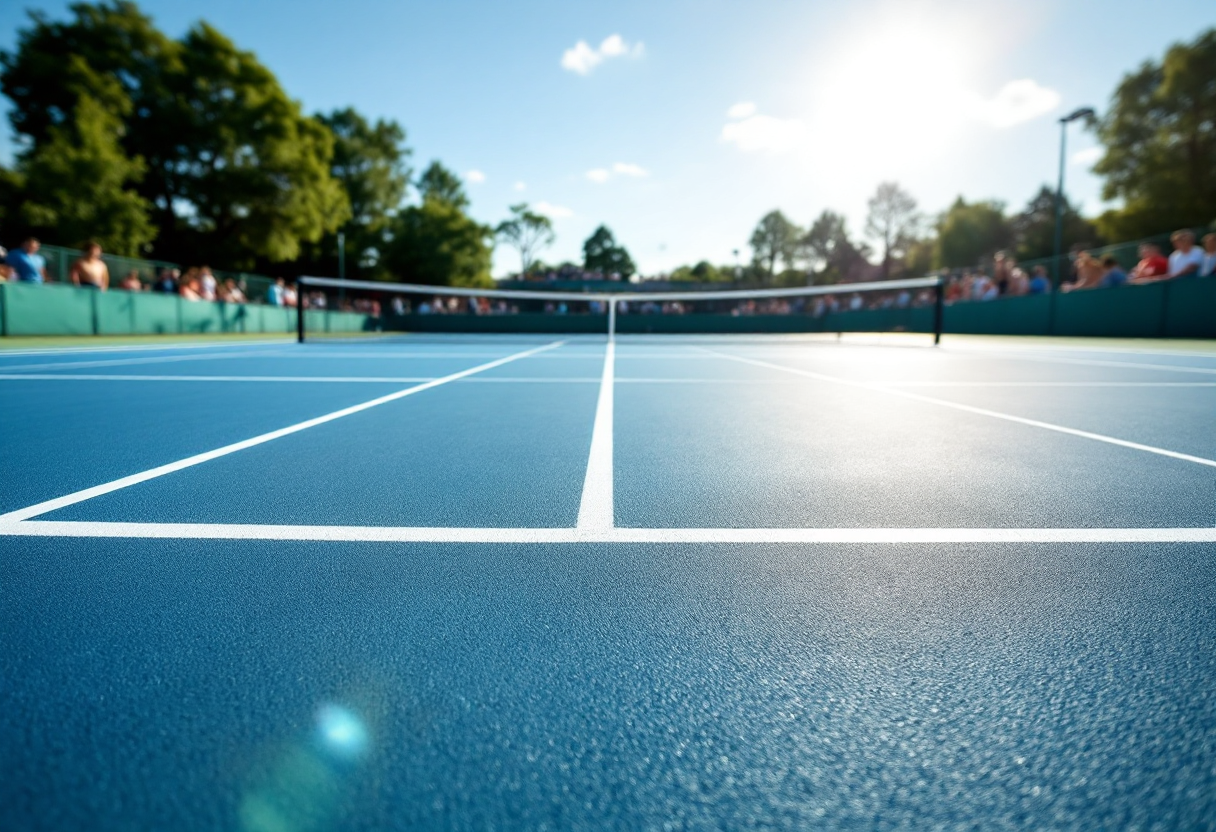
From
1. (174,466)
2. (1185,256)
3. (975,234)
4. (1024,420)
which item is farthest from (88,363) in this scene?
(975,234)

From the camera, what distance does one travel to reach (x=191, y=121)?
36.8m

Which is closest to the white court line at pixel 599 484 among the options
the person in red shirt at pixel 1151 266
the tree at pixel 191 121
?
the person in red shirt at pixel 1151 266

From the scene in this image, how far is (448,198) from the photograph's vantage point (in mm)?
76188

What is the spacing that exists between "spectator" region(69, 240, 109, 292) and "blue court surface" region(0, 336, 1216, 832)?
1788 cm

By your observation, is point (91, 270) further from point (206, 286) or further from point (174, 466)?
point (174, 466)

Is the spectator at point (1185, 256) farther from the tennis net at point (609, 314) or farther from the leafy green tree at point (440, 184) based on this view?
the leafy green tree at point (440, 184)

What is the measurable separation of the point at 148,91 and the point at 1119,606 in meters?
47.9

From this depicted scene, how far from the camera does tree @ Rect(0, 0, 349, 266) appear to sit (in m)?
34.5

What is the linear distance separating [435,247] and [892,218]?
69412mm

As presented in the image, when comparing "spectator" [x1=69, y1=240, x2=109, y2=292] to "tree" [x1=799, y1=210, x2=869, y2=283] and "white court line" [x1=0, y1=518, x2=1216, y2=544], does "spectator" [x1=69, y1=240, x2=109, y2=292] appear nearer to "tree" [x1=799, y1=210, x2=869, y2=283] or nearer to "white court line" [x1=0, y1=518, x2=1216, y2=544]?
"white court line" [x1=0, y1=518, x2=1216, y2=544]

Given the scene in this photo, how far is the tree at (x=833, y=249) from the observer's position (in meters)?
107

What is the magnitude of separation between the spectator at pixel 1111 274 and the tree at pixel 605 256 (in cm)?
9661

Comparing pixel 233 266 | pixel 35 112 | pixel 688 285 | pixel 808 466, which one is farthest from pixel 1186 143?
pixel 35 112

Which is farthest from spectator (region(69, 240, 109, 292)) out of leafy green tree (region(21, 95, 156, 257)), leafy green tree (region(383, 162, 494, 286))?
leafy green tree (region(383, 162, 494, 286))
